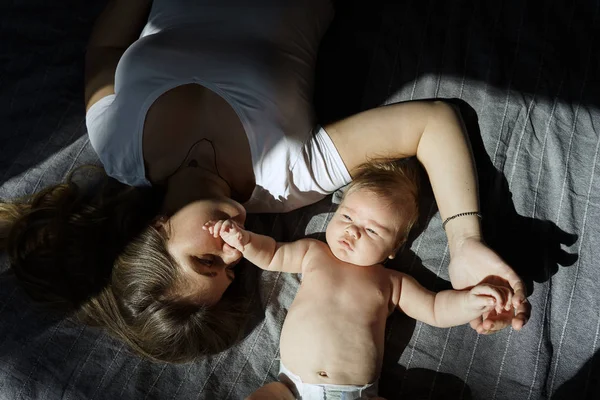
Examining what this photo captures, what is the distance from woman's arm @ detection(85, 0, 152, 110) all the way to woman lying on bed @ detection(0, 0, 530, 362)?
0.05ft

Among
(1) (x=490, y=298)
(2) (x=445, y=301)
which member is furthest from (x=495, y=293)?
(2) (x=445, y=301)

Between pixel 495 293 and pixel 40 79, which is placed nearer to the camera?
pixel 495 293

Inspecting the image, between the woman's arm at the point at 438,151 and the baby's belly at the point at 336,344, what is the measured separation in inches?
7.8

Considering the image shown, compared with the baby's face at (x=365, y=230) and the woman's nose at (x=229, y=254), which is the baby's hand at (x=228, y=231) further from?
the baby's face at (x=365, y=230)

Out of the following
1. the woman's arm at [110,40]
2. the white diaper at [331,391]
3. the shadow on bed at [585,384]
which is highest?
the woman's arm at [110,40]

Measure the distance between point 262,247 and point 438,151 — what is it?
42 cm

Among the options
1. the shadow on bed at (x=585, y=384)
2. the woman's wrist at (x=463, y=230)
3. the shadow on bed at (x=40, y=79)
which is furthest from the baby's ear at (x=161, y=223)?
the shadow on bed at (x=585, y=384)

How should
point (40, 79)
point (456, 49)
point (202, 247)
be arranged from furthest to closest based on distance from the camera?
1. point (40, 79)
2. point (456, 49)
3. point (202, 247)

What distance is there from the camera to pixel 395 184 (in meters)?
1.13

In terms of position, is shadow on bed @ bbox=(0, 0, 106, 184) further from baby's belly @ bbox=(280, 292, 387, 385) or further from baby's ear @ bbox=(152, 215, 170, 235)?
baby's belly @ bbox=(280, 292, 387, 385)

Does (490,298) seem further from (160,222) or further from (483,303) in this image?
(160,222)

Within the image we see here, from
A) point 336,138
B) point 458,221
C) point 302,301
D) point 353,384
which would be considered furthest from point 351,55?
point 353,384

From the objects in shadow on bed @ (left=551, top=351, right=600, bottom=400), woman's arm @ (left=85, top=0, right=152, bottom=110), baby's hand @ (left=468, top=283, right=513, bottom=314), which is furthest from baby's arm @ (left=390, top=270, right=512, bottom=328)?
woman's arm @ (left=85, top=0, right=152, bottom=110)

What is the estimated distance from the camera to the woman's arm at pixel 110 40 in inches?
52.6
